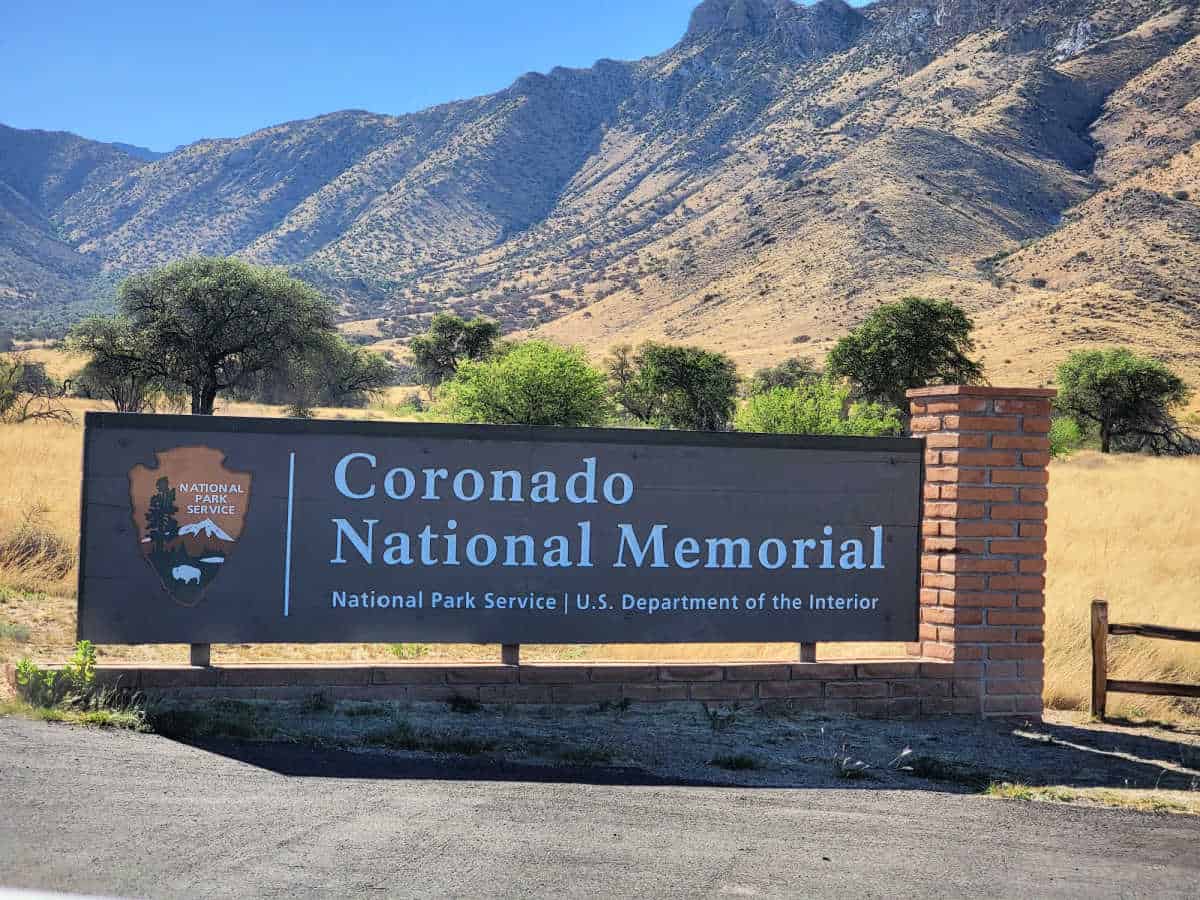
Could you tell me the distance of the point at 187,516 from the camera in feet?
24.2

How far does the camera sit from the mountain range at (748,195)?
80.1 m

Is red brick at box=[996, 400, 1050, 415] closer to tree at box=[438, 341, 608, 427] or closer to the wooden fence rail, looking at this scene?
the wooden fence rail

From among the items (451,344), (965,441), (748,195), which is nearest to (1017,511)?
(965,441)

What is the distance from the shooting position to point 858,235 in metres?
88.2

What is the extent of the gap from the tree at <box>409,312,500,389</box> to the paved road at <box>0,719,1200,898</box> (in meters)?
49.5

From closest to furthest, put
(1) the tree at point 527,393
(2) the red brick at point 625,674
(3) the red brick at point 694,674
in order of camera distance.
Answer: (2) the red brick at point 625,674
(3) the red brick at point 694,674
(1) the tree at point 527,393

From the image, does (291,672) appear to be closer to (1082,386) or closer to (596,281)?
(1082,386)

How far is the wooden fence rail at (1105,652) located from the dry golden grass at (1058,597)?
0.45m

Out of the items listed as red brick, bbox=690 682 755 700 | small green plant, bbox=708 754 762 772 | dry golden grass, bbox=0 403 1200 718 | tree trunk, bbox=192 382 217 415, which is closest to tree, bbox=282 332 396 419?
tree trunk, bbox=192 382 217 415

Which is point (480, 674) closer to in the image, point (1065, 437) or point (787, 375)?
point (1065, 437)

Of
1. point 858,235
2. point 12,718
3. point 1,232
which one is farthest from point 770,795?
point 1,232

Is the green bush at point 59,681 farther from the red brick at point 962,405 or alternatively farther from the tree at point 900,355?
the tree at point 900,355

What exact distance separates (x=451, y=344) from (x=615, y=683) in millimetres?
49347

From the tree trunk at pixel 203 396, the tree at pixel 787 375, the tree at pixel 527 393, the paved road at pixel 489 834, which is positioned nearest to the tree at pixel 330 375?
the tree trunk at pixel 203 396
